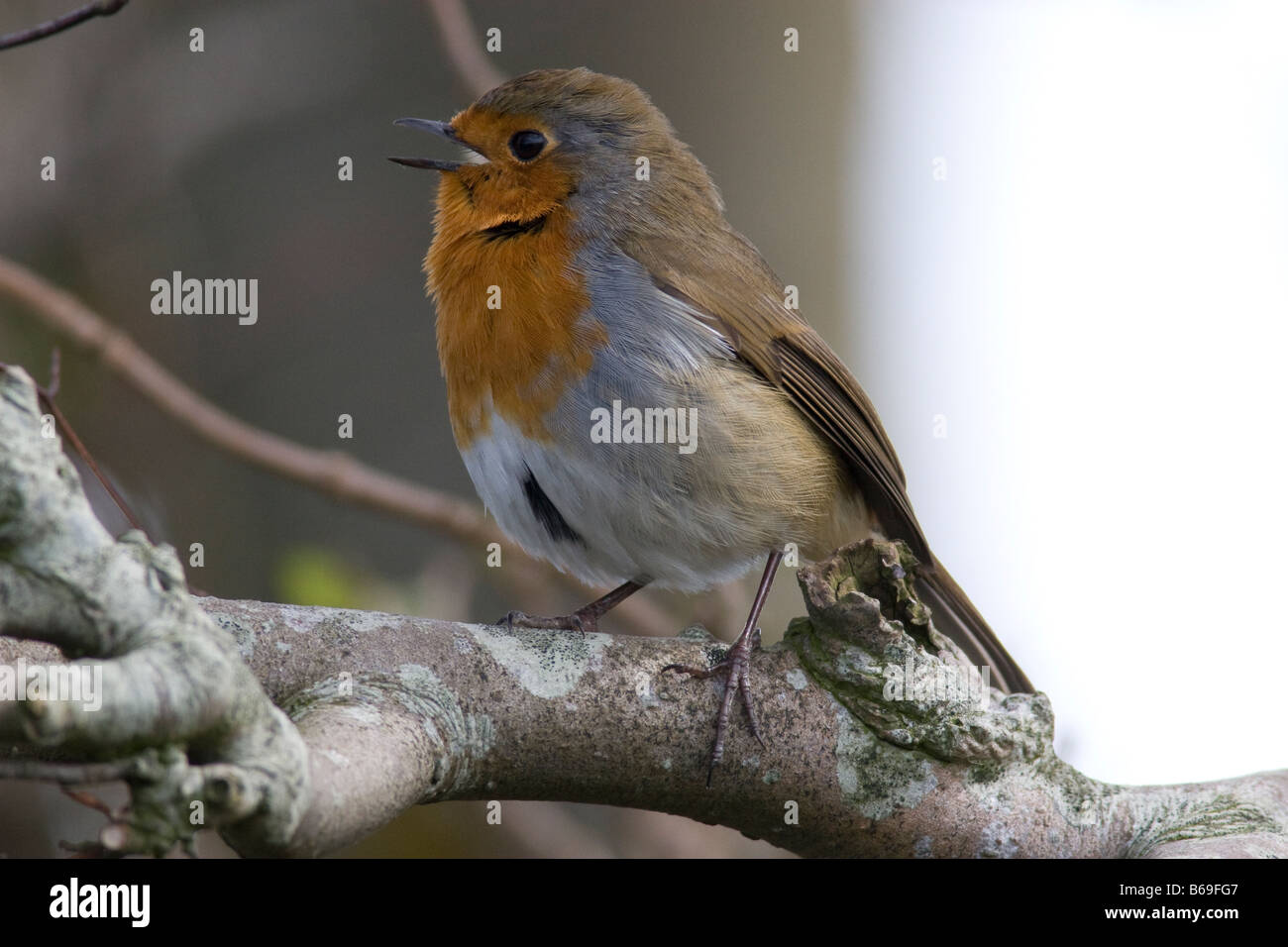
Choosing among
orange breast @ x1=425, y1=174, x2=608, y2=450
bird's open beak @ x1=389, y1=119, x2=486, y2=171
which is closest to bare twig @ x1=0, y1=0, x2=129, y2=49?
orange breast @ x1=425, y1=174, x2=608, y2=450

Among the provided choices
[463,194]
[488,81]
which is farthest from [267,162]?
[463,194]

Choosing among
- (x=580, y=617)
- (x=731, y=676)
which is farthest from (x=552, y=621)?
(x=731, y=676)

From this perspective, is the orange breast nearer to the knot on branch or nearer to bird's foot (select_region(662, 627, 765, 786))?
bird's foot (select_region(662, 627, 765, 786))

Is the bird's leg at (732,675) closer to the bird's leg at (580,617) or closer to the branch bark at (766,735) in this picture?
the branch bark at (766,735)

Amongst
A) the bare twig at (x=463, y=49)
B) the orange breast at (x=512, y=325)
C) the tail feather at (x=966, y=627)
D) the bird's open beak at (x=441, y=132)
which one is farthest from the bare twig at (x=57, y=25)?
the tail feather at (x=966, y=627)

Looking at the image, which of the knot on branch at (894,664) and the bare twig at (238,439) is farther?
the bare twig at (238,439)

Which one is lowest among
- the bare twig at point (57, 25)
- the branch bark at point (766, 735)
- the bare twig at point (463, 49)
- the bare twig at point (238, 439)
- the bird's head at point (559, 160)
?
the branch bark at point (766, 735)
